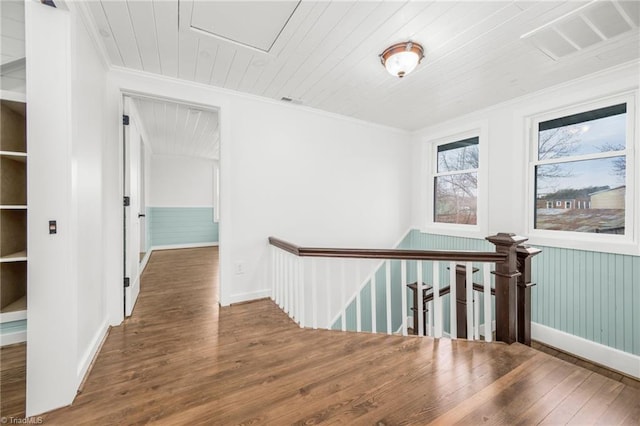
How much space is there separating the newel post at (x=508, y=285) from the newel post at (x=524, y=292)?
0.18 ft

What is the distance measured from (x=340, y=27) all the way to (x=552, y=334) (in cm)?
367

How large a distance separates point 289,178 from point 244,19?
1.75 meters

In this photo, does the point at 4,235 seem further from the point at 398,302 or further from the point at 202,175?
the point at 202,175

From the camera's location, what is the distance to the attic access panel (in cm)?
164

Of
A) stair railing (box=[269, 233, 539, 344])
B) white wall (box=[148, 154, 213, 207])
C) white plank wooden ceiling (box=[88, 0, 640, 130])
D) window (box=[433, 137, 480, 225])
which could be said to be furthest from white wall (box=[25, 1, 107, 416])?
white wall (box=[148, 154, 213, 207])

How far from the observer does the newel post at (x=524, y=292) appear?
6.46 feet

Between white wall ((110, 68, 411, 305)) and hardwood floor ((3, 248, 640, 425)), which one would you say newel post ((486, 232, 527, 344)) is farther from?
white wall ((110, 68, 411, 305))

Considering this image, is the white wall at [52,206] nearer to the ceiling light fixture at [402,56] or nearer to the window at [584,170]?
the ceiling light fixture at [402,56]

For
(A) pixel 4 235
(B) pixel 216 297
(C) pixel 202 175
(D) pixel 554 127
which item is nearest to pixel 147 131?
(C) pixel 202 175

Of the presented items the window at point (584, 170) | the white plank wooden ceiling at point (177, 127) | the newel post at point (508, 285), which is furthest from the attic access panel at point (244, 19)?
the window at point (584, 170)

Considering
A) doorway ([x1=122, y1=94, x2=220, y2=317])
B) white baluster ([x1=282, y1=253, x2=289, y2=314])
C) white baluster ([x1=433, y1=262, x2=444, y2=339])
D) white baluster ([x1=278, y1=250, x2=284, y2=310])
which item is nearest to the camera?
white baluster ([x1=433, y1=262, x2=444, y2=339])

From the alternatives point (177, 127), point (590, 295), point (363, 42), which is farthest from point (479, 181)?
point (177, 127)

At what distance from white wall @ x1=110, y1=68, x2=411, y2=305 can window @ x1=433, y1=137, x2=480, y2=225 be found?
0.61m

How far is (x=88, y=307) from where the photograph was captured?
1.78 meters
